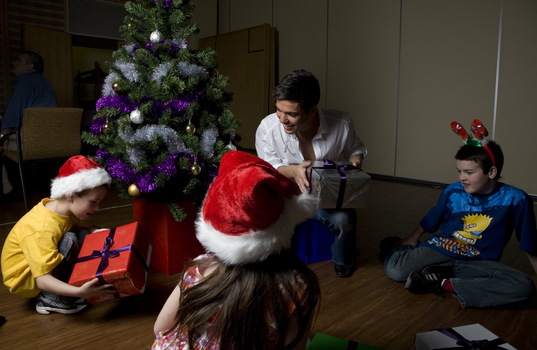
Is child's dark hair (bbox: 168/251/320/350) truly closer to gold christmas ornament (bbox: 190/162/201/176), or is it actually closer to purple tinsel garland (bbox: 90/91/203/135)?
gold christmas ornament (bbox: 190/162/201/176)

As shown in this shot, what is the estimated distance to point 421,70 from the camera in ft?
14.0

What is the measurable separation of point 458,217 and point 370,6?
3.60m

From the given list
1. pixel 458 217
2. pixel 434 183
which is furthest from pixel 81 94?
pixel 458 217

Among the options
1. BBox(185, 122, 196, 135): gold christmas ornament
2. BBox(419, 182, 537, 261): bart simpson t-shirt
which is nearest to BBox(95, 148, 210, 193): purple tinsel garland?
BBox(185, 122, 196, 135): gold christmas ornament

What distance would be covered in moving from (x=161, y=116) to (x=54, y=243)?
0.71m

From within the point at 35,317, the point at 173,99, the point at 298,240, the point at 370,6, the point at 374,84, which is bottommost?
the point at 35,317

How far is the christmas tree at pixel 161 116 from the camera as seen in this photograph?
1744 millimetres

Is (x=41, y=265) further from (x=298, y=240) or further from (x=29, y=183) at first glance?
(x=29, y=183)

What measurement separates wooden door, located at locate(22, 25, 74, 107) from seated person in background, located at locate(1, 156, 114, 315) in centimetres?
398

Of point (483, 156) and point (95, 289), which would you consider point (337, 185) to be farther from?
point (95, 289)

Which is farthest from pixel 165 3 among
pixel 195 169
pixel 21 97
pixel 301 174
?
pixel 21 97

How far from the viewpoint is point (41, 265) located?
4.64 ft

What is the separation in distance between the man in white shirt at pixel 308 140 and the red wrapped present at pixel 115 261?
0.80 metres

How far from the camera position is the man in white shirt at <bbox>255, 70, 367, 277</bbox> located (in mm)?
1868
